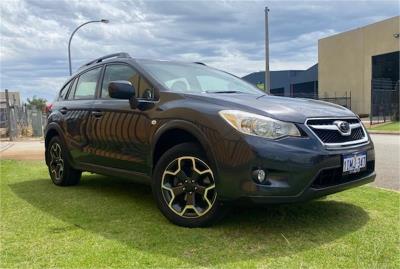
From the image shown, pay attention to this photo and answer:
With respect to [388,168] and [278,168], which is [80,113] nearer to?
[278,168]

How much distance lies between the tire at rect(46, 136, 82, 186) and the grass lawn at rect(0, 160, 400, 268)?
769 millimetres

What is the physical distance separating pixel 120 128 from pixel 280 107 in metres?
1.80

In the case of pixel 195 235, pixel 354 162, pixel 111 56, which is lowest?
pixel 195 235

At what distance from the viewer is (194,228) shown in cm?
413

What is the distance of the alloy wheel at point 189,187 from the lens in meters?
4.09

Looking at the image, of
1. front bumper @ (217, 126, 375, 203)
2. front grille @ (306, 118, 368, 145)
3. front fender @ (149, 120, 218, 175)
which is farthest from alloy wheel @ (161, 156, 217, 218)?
front grille @ (306, 118, 368, 145)

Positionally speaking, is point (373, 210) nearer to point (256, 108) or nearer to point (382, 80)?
point (256, 108)

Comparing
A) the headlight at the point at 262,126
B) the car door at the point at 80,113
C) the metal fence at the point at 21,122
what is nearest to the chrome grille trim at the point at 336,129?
the headlight at the point at 262,126

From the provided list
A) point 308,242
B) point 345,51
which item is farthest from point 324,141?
point 345,51

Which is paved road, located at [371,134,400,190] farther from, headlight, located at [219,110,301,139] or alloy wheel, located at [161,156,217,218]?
alloy wheel, located at [161,156,217,218]

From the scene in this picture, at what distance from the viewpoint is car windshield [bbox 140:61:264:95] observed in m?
4.88

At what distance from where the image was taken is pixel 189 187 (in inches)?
166

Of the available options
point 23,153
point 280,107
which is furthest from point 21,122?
point 280,107

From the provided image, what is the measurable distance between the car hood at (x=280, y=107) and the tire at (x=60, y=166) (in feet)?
9.06
